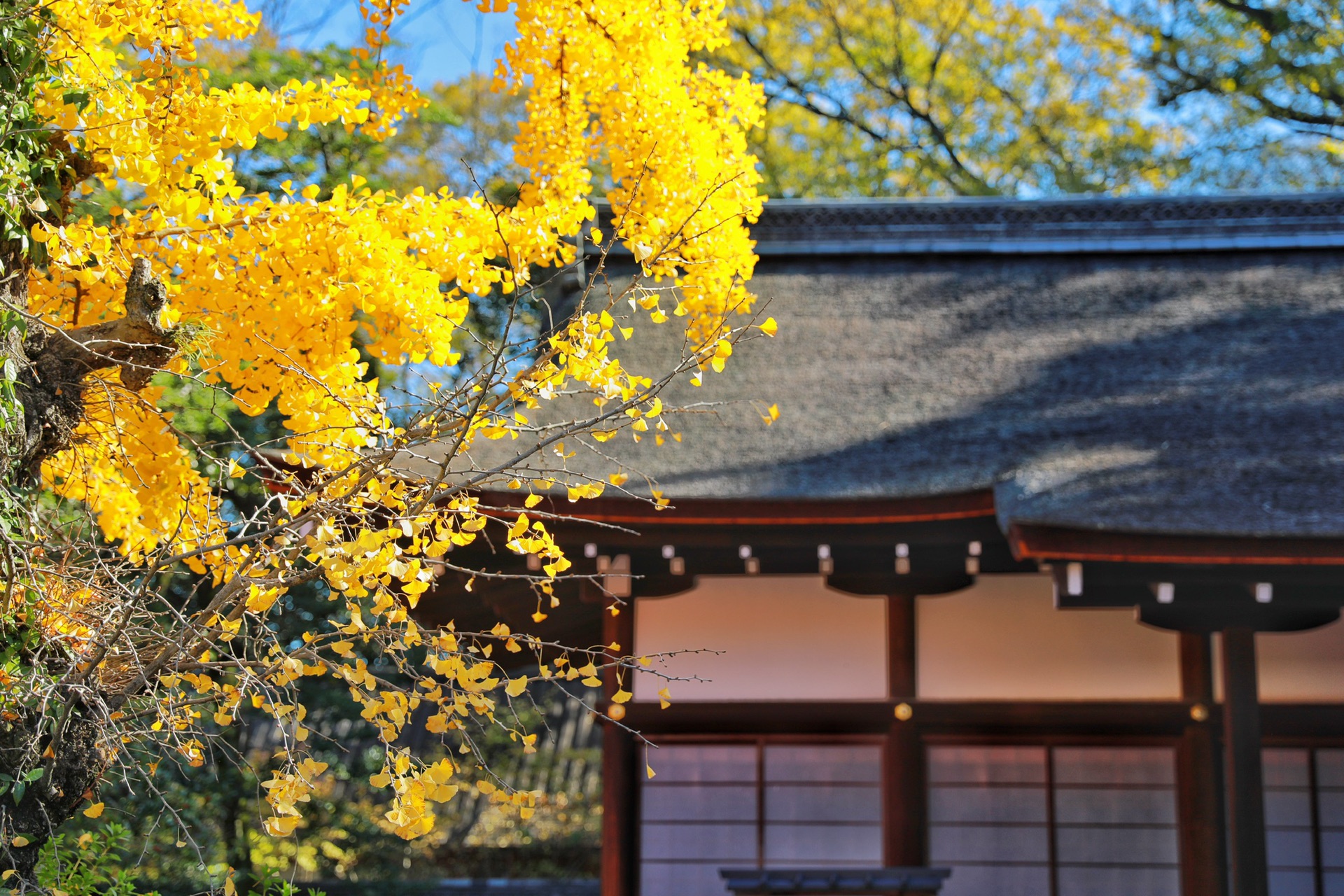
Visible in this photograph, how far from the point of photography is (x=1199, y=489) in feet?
13.4

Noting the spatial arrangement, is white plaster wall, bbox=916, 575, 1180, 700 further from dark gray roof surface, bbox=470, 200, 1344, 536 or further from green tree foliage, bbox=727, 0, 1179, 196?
green tree foliage, bbox=727, 0, 1179, 196

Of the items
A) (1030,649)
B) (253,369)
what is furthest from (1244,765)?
(253,369)

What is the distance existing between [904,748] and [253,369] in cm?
322

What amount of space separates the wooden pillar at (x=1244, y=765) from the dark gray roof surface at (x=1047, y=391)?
845mm

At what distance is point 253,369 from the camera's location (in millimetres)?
3469

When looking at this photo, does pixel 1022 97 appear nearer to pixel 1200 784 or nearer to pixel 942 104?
pixel 942 104

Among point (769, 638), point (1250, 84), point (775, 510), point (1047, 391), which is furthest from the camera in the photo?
point (1250, 84)

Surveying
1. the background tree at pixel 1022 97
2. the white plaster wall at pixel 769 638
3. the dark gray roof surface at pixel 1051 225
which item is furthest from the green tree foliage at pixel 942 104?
the white plaster wall at pixel 769 638

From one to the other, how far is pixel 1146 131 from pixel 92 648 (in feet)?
44.5

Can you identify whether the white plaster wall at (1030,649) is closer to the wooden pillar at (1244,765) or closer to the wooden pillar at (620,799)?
the wooden pillar at (1244,765)

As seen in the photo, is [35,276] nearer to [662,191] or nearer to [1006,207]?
[662,191]

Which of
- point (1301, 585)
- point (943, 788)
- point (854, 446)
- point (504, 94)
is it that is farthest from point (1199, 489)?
point (504, 94)

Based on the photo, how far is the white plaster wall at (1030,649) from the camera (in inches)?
198

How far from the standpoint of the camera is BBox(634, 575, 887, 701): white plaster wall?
5.12 m
